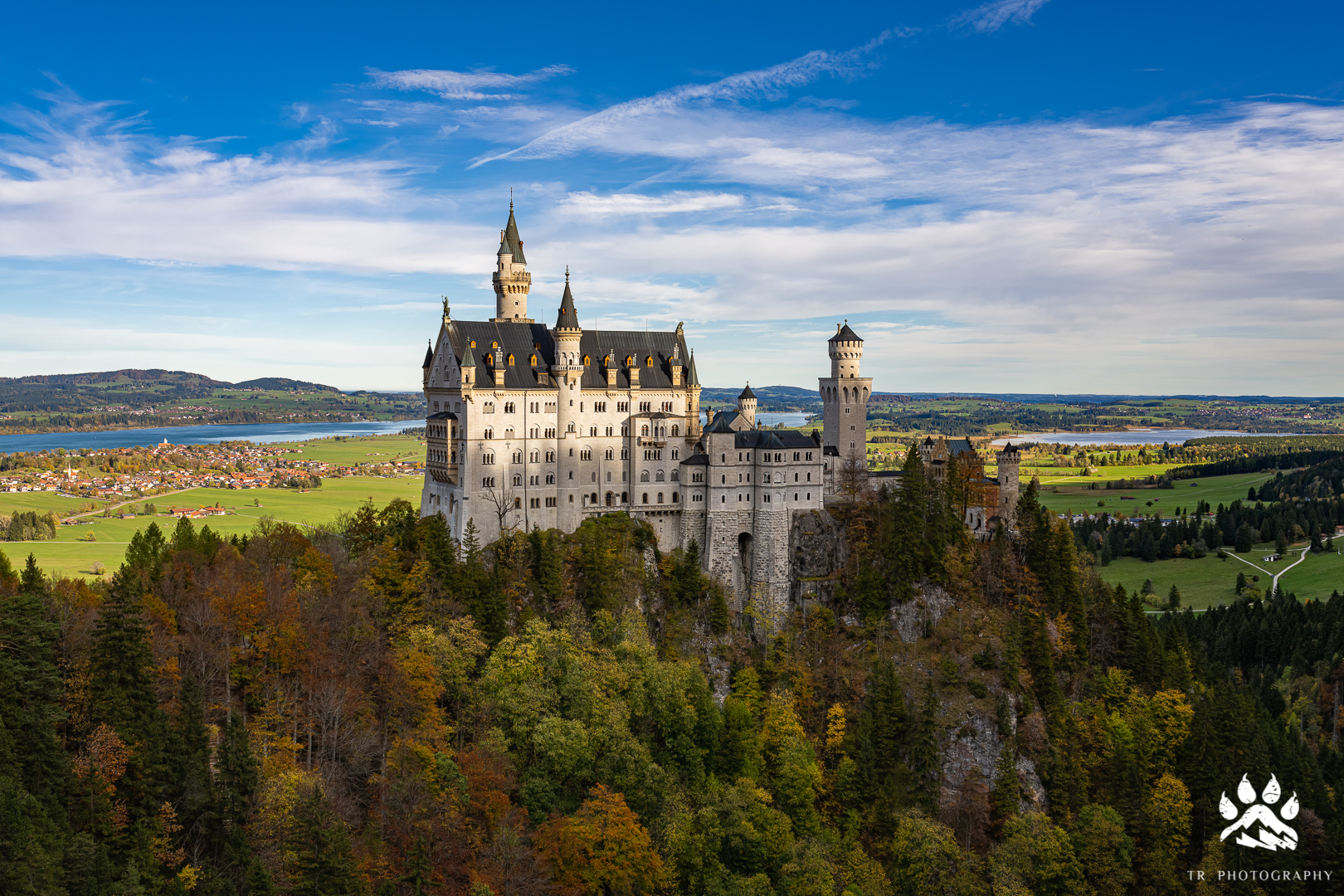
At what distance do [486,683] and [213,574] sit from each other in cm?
2018

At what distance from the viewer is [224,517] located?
142625mm

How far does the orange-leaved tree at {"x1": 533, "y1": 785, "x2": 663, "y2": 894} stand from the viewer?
5806cm

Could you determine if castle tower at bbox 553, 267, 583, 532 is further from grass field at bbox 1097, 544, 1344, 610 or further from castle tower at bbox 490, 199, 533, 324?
grass field at bbox 1097, 544, 1344, 610

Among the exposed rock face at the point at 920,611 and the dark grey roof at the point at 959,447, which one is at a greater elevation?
the dark grey roof at the point at 959,447

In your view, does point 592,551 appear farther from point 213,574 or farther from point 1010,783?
point 1010,783

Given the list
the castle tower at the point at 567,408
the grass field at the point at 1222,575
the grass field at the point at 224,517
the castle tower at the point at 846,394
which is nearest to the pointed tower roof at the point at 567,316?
the castle tower at the point at 567,408

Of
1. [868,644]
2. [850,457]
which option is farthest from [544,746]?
[850,457]

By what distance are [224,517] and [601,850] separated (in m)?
106

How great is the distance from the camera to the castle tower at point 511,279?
8919 centimetres

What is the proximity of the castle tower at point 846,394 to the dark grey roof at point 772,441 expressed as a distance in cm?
486

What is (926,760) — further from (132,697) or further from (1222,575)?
(1222,575)

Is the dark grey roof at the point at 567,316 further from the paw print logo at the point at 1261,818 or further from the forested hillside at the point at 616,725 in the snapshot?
the paw print logo at the point at 1261,818

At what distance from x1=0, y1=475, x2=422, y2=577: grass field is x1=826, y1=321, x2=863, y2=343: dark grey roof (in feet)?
237

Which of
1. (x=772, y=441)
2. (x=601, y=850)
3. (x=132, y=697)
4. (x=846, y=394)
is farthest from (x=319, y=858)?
(x=846, y=394)
